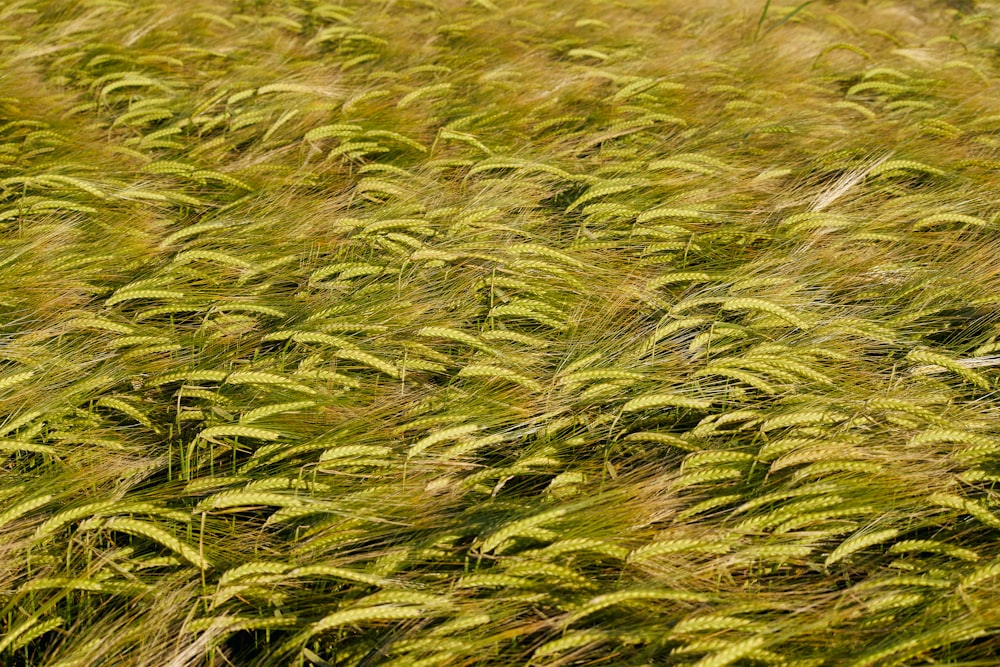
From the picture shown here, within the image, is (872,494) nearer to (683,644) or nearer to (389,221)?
(683,644)

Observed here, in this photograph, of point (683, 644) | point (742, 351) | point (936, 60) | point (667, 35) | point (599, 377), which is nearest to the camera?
point (683, 644)

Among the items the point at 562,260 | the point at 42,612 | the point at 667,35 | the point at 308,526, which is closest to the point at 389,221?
the point at 562,260

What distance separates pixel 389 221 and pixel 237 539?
0.93 m

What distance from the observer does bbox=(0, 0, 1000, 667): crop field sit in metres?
1.42

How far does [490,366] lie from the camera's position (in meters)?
1.79

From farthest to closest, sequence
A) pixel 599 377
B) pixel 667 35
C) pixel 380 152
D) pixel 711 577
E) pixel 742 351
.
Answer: pixel 667 35, pixel 380 152, pixel 742 351, pixel 599 377, pixel 711 577

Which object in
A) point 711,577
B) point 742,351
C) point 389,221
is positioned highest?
point 389,221

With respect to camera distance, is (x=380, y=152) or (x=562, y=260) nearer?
(x=562, y=260)

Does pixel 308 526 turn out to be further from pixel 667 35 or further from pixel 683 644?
pixel 667 35

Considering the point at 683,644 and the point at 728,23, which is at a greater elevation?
the point at 728,23

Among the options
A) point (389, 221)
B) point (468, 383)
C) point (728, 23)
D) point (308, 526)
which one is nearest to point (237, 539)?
point (308, 526)

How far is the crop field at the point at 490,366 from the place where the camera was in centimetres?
142

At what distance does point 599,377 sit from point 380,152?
1.32 metres

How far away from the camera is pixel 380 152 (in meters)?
2.73
